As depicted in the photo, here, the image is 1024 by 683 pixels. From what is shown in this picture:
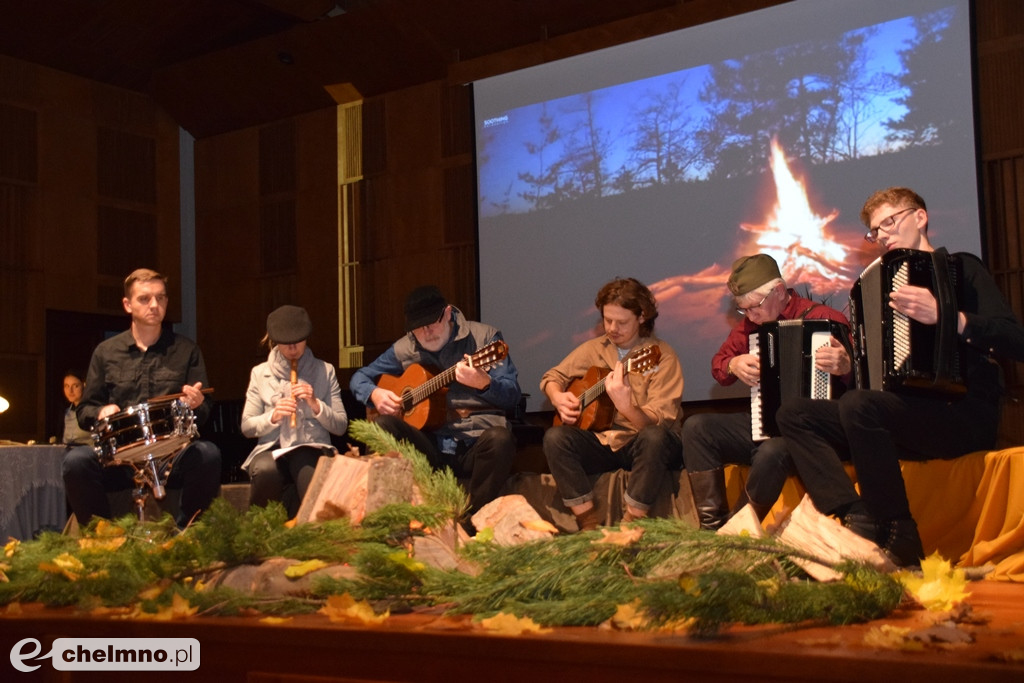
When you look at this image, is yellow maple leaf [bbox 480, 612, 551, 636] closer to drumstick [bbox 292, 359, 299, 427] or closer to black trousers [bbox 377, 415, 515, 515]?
black trousers [bbox 377, 415, 515, 515]

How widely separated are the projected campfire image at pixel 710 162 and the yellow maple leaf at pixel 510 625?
159 inches

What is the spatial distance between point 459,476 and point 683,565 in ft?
9.17

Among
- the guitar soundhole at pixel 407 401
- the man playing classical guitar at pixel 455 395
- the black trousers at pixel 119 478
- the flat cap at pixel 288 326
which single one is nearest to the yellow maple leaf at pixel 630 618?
the man playing classical guitar at pixel 455 395

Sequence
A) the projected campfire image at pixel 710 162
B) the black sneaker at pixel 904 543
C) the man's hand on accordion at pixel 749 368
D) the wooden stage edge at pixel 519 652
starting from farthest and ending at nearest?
the projected campfire image at pixel 710 162, the man's hand on accordion at pixel 749 368, the black sneaker at pixel 904 543, the wooden stage edge at pixel 519 652

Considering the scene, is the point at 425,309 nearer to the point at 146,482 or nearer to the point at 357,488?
the point at 146,482

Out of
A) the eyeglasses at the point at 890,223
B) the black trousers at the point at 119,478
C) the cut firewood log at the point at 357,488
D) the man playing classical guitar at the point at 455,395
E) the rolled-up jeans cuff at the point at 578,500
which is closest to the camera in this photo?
the cut firewood log at the point at 357,488

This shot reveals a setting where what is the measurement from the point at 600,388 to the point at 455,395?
653 millimetres

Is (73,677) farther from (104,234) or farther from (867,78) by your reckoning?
(104,234)

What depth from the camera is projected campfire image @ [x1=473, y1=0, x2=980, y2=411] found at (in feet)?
16.4

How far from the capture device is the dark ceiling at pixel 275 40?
641 cm

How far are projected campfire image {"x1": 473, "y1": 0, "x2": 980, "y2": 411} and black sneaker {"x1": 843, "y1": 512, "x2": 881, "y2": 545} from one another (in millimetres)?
2156

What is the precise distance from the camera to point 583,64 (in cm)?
621

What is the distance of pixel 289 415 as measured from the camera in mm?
4285

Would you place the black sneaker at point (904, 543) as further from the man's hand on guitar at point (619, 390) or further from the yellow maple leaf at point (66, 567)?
the yellow maple leaf at point (66, 567)
